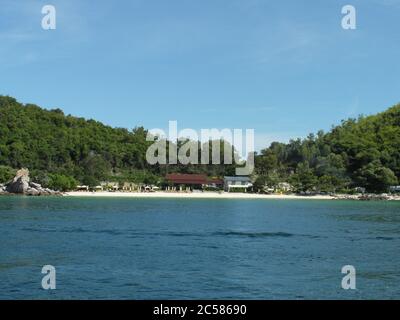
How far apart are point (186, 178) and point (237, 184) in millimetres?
12396

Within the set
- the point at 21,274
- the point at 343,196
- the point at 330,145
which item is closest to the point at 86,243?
the point at 21,274

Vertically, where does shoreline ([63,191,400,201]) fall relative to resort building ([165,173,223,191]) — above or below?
below

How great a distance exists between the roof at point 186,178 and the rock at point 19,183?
35380 mm

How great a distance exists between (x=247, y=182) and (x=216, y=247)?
344 feet

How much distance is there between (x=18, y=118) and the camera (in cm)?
13188

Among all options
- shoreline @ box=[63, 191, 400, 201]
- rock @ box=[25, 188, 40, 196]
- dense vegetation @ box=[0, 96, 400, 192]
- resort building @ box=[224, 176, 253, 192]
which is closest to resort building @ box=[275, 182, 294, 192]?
dense vegetation @ box=[0, 96, 400, 192]

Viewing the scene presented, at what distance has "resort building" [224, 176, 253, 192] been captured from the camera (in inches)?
5123

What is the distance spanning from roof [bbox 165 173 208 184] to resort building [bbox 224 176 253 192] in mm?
5474

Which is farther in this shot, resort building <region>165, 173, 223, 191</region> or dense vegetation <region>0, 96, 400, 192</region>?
resort building <region>165, 173, 223, 191</region>

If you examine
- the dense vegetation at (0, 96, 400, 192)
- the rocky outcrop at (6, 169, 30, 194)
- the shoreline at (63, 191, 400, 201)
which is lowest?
the shoreline at (63, 191, 400, 201)

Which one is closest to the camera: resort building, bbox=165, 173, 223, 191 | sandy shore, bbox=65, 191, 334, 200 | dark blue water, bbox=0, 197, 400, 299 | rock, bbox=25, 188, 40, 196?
dark blue water, bbox=0, 197, 400, 299

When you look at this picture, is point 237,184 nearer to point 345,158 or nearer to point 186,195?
point 186,195

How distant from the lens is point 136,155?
14200cm

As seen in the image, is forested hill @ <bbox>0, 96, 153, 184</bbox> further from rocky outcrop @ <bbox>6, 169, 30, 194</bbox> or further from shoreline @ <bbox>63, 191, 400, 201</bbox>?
shoreline @ <bbox>63, 191, 400, 201</bbox>
